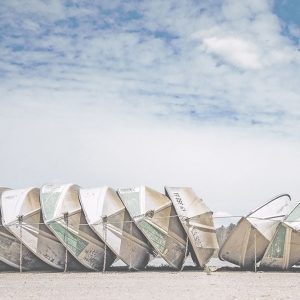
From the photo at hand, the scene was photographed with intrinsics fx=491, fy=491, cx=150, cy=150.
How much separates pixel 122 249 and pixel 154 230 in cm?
134

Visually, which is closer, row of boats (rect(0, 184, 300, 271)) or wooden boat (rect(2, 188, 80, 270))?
row of boats (rect(0, 184, 300, 271))

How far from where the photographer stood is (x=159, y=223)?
705 inches

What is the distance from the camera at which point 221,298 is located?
10914 mm

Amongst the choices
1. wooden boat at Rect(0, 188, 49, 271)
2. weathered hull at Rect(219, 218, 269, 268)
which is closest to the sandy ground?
wooden boat at Rect(0, 188, 49, 271)

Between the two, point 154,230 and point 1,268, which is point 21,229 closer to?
point 1,268

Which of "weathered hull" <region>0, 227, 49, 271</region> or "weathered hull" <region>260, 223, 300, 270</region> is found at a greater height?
"weathered hull" <region>260, 223, 300, 270</region>

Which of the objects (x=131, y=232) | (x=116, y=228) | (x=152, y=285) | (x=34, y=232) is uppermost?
(x=116, y=228)

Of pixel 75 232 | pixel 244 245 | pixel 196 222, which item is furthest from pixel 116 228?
pixel 244 245

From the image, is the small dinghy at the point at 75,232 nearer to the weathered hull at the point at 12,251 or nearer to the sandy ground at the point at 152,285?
the sandy ground at the point at 152,285

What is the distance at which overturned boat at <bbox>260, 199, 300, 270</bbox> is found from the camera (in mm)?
17797

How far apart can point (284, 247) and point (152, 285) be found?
21.2 feet

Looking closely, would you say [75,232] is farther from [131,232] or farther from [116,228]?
[131,232]

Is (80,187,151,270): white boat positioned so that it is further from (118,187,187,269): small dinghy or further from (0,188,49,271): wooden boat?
(0,188,49,271): wooden boat

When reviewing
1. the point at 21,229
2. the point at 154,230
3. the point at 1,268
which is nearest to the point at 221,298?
the point at 154,230
